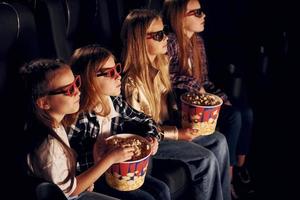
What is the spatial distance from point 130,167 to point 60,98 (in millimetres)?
291

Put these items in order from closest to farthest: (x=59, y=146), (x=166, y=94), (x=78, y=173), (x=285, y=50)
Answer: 1. (x=59, y=146)
2. (x=78, y=173)
3. (x=166, y=94)
4. (x=285, y=50)

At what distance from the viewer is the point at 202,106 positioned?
58.2 inches

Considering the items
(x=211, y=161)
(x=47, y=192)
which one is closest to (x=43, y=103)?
(x=47, y=192)

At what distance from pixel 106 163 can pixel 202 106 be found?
1.48ft

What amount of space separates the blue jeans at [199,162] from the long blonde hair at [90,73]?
1.10 ft

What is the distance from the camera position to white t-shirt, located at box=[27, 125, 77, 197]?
1.13 metres

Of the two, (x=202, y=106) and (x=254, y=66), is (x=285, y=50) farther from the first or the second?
(x=202, y=106)

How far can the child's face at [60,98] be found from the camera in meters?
1.20

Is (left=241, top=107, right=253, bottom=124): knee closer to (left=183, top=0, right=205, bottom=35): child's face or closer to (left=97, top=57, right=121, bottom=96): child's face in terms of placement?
(left=183, top=0, right=205, bottom=35): child's face

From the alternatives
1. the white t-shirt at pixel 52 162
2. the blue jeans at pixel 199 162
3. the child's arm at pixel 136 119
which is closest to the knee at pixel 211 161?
the blue jeans at pixel 199 162

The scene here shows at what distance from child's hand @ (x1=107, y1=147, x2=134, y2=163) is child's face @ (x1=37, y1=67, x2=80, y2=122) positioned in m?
0.18

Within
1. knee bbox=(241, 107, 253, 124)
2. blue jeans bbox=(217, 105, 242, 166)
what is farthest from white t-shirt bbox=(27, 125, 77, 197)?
knee bbox=(241, 107, 253, 124)

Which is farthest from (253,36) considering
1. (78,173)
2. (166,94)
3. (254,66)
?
(78,173)

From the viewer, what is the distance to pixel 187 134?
5.21 ft
